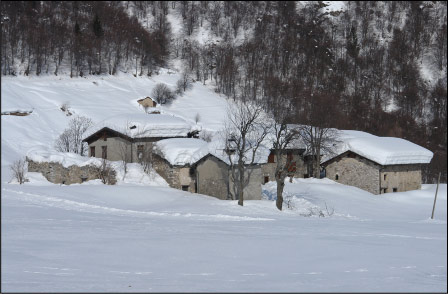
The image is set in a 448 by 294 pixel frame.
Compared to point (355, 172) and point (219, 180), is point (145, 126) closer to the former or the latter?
point (219, 180)

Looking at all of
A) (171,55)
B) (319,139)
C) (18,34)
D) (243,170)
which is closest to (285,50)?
(171,55)

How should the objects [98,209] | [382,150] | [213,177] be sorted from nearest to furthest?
[98,209] → [213,177] → [382,150]

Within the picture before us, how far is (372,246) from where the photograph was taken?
43.2 ft

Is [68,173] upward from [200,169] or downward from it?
downward

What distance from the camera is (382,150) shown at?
39.9m

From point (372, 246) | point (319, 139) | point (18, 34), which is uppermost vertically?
point (18, 34)

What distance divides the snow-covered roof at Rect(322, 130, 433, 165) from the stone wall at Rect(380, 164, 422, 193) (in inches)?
20.6

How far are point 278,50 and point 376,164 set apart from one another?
62.2 meters

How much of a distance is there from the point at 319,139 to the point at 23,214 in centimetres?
2824

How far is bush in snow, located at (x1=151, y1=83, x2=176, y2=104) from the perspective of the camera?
2980 inches

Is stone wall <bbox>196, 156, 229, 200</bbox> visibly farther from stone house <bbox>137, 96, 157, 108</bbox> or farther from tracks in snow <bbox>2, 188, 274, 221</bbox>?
stone house <bbox>137, 96, 157, 108</bbox>

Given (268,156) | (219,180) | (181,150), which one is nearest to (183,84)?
(268,156)

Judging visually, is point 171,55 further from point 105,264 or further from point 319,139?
point 105,264

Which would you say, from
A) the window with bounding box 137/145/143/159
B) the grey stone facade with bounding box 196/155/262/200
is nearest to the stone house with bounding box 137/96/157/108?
the window with bounding box 137/145/143/159
